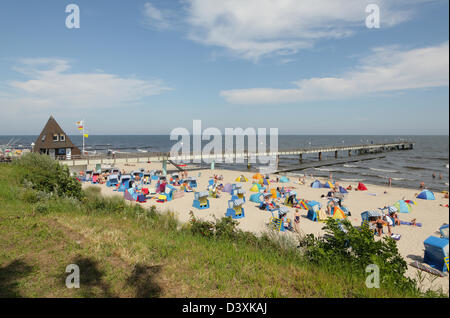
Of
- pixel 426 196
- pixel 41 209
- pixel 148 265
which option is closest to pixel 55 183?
pixel 41 209

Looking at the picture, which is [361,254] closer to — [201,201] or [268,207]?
[268,207]

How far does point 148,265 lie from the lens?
190 inches

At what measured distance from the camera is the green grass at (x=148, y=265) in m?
4.00

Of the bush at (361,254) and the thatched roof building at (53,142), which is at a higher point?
the thatched roof building at (53,142)

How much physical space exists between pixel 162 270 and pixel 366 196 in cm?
2338

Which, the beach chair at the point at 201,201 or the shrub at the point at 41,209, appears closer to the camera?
the shrub at the point at 41,209

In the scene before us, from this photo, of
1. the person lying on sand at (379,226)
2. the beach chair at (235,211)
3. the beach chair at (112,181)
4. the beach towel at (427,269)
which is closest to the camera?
the beach towel at (427,269)

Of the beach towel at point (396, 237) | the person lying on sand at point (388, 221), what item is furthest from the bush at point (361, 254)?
the person lying on sand at point (388, 221)

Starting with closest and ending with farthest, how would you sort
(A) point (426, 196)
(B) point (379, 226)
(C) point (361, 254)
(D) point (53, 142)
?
(C) point (361, 254)
(B) point (379, 226)
(A) point (426, 196)
(D) point (53, 142)

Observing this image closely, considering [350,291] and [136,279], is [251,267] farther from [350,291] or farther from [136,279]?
[136,279]

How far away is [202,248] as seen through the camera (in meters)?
5.72

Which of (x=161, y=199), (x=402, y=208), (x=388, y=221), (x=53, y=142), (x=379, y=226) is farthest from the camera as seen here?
(x=53, y=142)

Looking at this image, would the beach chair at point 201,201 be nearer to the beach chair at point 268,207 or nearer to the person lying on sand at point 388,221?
the beach chair at point 268,207

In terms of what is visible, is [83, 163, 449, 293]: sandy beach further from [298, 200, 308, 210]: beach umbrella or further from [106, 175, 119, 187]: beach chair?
[106, 175, 119, 187]: beach chair
